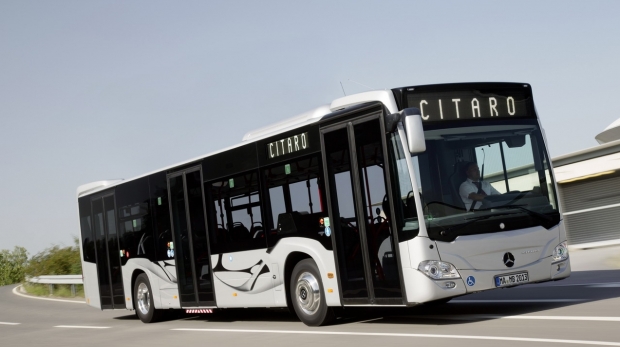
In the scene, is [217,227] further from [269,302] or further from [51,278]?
[51,278]

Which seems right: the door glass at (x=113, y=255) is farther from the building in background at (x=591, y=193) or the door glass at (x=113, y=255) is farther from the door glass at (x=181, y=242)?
the building in background at (x=591, y=193)

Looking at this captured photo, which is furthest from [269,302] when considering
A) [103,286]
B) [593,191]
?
[593,191]

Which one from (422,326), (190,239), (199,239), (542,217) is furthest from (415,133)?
(190,239)

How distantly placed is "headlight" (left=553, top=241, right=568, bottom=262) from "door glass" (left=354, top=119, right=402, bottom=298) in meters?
2.12

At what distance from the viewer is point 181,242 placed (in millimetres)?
16188

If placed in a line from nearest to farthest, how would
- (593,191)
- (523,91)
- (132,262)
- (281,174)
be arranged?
1. (523,91)
2. (281,174)
3. (132,262)
4. (593,191)

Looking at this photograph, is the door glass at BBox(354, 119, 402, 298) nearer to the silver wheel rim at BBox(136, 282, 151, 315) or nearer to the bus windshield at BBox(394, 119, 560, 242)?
the bus windshield at BBox(394, 119, 560, 242)

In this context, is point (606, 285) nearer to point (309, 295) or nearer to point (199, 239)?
point (309, 295)

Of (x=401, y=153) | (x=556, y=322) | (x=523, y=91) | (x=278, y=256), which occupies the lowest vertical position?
(x=556, y=322)

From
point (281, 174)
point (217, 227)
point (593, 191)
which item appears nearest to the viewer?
point (281, 174)

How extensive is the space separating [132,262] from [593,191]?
1403 cm

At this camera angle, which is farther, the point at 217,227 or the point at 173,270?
the point at 173,270

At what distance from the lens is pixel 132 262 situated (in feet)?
59.9

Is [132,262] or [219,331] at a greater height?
[132,262]
